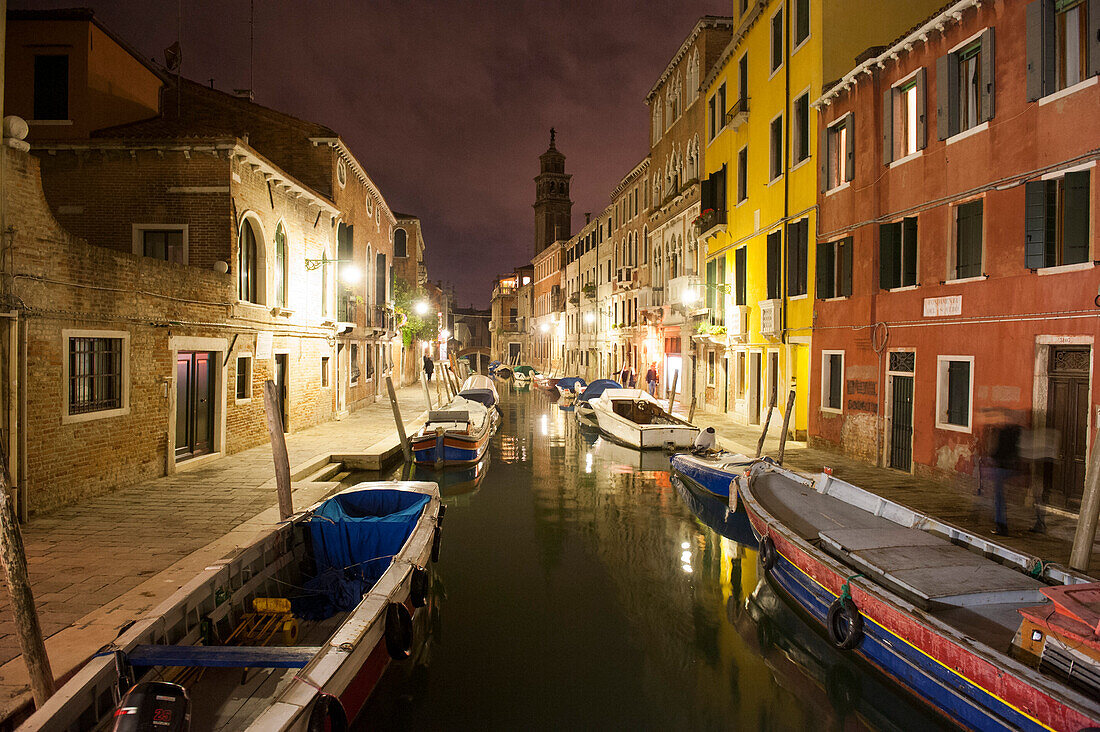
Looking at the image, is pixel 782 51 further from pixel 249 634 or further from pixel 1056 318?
pixel 249 634

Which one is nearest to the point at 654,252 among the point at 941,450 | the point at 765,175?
the point at 765,175

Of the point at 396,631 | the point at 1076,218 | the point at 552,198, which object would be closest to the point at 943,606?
the point at 396,631

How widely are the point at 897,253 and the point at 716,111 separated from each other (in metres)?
11.5

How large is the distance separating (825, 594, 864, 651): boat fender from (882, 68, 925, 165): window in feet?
28.4

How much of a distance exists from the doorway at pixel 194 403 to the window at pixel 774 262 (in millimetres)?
12733

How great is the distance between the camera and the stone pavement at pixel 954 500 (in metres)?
7.29

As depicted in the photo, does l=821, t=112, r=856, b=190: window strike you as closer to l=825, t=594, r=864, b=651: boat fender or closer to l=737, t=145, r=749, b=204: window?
l=737, t=145, r=749, b=204: window

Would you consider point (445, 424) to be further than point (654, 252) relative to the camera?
No

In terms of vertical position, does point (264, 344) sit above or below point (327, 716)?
above

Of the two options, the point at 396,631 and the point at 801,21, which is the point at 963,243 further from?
the point at 396,631

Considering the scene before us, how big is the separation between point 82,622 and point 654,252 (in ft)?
85.1

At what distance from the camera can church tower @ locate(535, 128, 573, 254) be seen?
60.3m

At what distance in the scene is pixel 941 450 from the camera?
10.3m

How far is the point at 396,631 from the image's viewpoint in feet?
16.0
